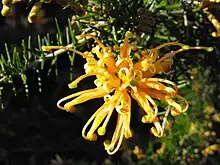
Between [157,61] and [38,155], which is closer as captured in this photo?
[157,61]

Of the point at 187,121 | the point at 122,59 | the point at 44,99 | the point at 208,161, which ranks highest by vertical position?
the point at 122,59

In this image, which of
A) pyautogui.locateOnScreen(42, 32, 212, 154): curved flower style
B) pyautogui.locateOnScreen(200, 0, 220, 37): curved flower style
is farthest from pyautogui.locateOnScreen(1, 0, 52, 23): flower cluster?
pyautogui.locateOnScreen(200, 0, 220, 37): curved flower style

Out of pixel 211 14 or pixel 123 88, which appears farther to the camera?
pixel 211 14

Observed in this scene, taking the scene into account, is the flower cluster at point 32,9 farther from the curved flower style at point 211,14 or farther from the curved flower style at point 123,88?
the curved flower style at point 211,14

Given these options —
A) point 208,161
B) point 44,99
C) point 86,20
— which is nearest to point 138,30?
point 86,20

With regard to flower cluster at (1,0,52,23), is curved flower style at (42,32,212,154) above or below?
below

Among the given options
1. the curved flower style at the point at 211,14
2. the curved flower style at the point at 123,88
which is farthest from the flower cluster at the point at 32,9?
the curved flower style at the point at 211,14

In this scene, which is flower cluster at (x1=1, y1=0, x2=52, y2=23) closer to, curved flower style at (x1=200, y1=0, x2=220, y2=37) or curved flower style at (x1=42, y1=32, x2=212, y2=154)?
curved flower style at (x1=42, y1=32, x2=212, y2=154)

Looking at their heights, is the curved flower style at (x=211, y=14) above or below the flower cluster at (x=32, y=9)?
below

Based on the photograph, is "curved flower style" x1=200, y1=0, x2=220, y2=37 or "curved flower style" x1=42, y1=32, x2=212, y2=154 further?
"curved flower style" x1=200, y1=0, x2=220, y2=37

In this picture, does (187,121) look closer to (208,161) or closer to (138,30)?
(208,161)

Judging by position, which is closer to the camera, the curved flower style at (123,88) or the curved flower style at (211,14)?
A: the curved flower style at (123,88)
